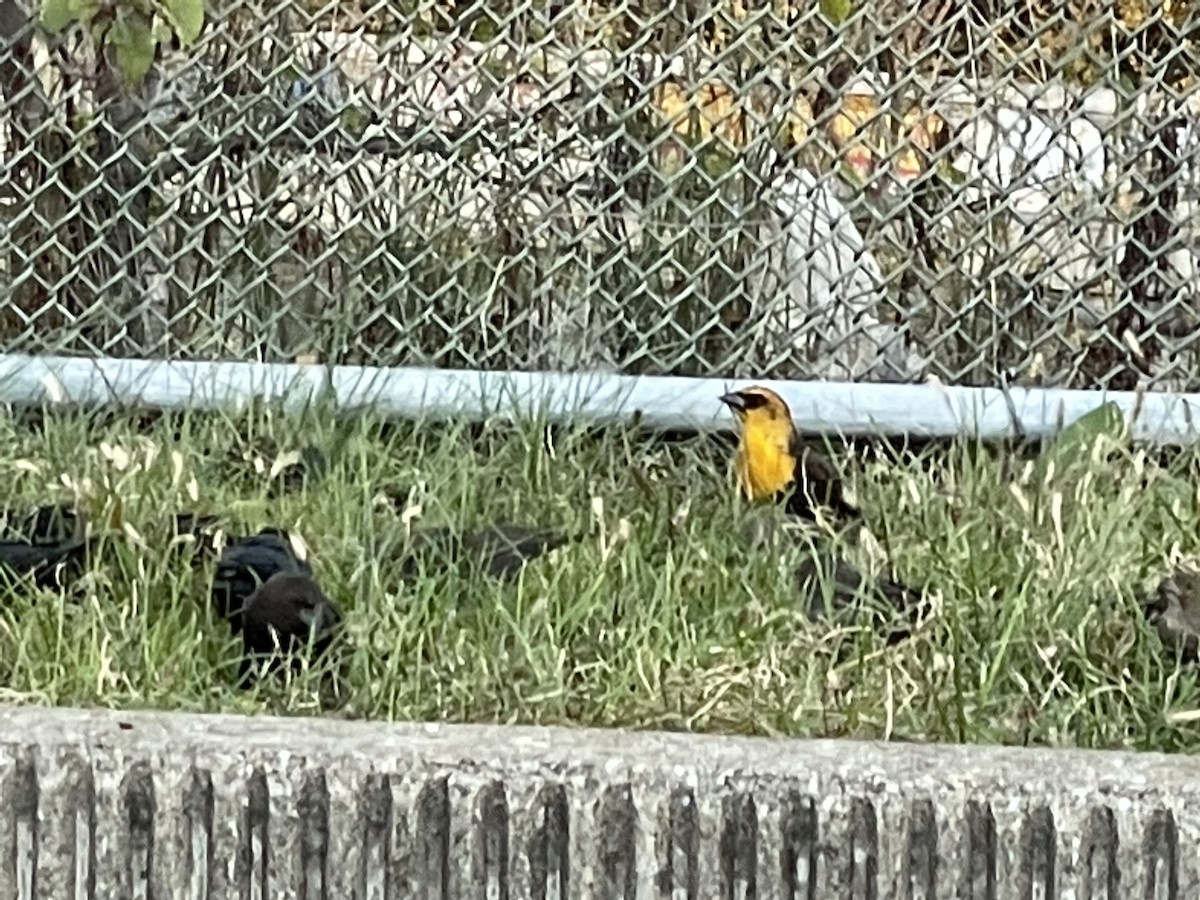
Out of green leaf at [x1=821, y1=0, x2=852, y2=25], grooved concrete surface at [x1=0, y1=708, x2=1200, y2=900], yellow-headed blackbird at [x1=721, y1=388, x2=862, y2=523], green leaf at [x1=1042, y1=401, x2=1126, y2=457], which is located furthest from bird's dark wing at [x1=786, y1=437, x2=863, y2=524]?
grooved concrete surface at [x1=0, y1=708, x2=1200, y2=900]

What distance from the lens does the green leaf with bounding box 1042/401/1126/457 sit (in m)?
2.49

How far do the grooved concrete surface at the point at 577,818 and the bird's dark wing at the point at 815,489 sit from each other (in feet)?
2.63

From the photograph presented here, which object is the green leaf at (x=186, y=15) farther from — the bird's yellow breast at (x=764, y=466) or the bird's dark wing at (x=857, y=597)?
the bird's dark wing at (x=857, y=597)

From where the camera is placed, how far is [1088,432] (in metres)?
2.54

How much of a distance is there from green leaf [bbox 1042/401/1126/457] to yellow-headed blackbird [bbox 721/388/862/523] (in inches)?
11.9

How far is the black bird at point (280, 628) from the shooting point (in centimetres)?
190

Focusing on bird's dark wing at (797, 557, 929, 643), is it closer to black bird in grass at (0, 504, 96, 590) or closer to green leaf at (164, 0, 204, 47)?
black bird in grass at (0, 504, 96, 590)

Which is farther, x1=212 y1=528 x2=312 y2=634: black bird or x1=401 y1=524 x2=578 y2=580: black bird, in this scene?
x1=401 y1=524 x2=578 y2=580: black bird

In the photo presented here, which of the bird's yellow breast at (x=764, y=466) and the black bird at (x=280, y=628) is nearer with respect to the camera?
the black bird at (x=280, y=628)

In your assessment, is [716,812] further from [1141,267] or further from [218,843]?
[1141,267]

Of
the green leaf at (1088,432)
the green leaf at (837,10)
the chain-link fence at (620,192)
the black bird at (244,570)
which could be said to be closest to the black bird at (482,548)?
the black bird at (244,570)

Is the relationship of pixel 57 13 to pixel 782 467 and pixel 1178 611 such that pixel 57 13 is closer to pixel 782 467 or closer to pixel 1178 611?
pixel 782 467

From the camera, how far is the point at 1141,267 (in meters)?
2.76

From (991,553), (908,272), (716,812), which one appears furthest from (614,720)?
(908,272)
